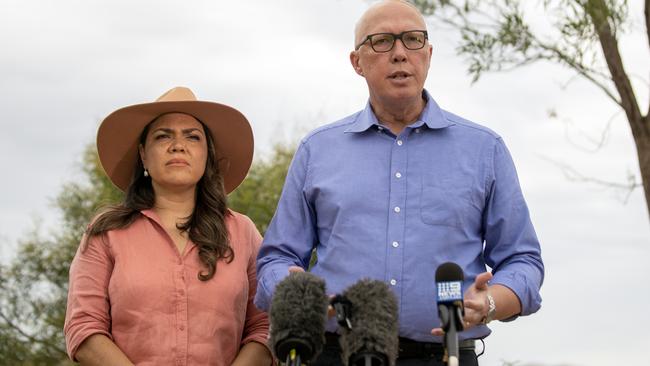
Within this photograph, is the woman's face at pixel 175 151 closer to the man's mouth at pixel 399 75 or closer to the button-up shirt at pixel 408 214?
the button-up shirt at pixel 408 214

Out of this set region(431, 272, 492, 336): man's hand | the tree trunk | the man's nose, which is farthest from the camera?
the tree trunk

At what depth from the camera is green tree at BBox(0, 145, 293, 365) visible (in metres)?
19.4

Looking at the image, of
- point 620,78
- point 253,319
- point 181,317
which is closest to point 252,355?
point 253,319

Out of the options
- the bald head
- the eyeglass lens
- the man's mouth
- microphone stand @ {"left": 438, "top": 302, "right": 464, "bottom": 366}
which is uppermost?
the bald head

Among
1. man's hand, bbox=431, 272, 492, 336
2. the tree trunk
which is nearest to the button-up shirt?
man's hand, bbox=431, 272, 492, 336

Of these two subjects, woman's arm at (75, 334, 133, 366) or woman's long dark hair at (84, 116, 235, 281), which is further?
woman's long dark hair at (84, 116, 235, 281)

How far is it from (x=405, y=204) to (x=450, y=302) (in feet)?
3.57

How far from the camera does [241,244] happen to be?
A: 557 centimetres

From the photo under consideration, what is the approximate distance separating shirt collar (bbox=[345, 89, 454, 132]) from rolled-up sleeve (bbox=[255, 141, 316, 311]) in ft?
1.00

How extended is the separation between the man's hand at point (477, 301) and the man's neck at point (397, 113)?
1.02 meters

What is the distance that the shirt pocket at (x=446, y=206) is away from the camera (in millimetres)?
4930

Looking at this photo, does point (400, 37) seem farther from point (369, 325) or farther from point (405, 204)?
point (369, 325)

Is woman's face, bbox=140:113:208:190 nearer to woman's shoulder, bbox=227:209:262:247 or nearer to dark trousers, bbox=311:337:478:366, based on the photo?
woman's shoulder, bbox=227:209:262:247

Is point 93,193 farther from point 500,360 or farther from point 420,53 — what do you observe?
point 420,53
